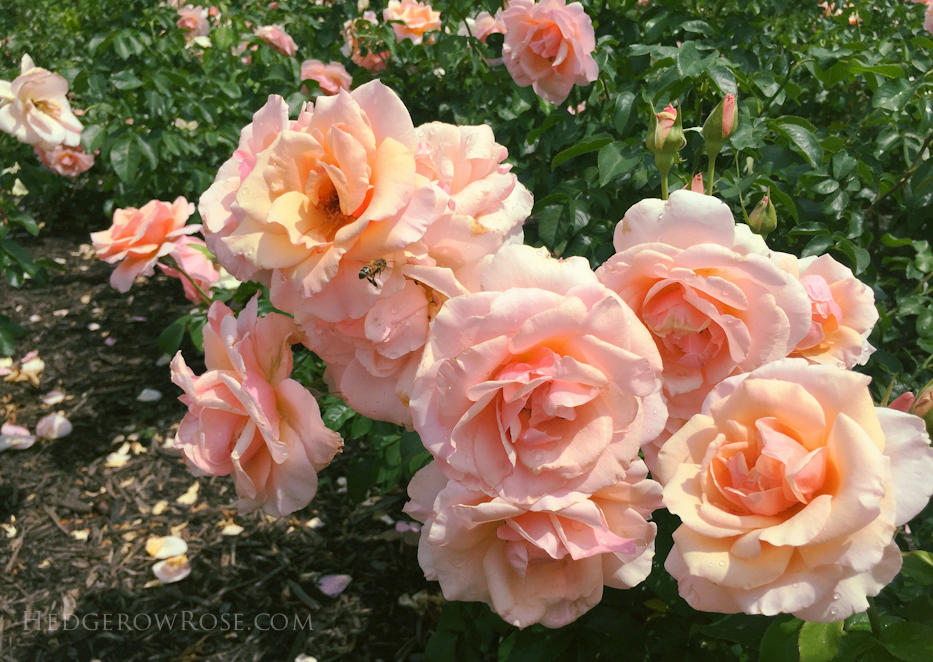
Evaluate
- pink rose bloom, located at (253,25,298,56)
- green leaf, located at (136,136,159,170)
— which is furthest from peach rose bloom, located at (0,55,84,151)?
pink rose bloom, located at (253,25,298,56)

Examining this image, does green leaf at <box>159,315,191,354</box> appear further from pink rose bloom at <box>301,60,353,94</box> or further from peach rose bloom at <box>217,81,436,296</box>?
peach rose bloom at <box>217,81,436,296</box>

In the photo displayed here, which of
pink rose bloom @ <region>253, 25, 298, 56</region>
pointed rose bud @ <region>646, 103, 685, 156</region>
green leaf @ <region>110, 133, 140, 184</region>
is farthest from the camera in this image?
pink rose bloom @ <region>253, 25, 298, 56</region>

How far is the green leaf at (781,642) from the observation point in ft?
2.97

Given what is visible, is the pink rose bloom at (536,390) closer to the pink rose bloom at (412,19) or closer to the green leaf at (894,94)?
the green leaf at (894,94)

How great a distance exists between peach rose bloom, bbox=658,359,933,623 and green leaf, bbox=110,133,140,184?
2.24 m

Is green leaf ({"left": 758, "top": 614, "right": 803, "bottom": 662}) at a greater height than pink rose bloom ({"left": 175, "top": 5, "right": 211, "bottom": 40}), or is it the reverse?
pink rose bloom ({"left": 175, "top": 5, "right": 211, "bottom": 40})

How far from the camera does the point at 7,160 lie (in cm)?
303

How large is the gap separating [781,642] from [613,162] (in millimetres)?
874

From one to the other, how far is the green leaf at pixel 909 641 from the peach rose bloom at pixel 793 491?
26 cm

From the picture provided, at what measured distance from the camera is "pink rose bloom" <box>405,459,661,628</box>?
66 cm

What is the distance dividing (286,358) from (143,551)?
2.12m

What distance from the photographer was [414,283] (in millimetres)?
781

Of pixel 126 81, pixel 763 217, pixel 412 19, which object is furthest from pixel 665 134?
pixel 126 81

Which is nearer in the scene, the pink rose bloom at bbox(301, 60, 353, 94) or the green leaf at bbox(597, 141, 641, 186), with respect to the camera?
the green leaf at bbox(597, 141, 641, 186)
